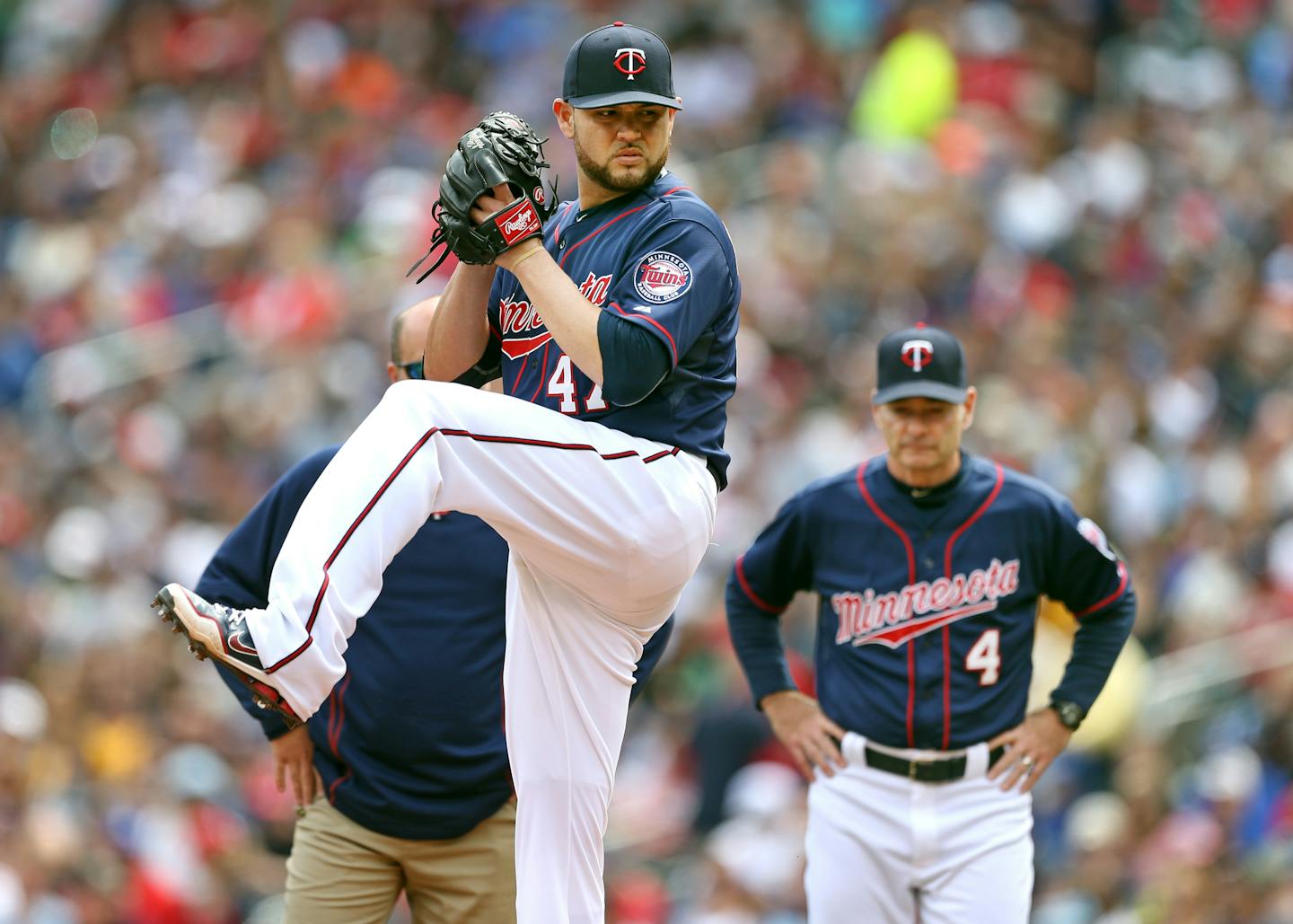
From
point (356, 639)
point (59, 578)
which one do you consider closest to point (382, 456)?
point (356, 639)

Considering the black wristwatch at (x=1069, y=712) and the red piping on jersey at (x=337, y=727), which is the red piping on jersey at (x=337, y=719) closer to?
the red piping on jersey at (x=337, y=727)

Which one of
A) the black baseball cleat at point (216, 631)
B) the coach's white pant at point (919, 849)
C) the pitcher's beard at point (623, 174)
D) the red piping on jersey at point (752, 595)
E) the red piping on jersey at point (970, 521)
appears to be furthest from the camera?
the red piping on jersey at point (752, 595)

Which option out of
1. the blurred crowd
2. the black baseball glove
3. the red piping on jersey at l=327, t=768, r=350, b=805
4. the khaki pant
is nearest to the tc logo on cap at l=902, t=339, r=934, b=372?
the black baseball glove

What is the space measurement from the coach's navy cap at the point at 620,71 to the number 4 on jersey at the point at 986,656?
1.90 m

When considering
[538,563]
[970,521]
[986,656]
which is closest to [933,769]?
[986,656]

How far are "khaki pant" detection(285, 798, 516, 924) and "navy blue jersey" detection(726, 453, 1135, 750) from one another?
3.62ft

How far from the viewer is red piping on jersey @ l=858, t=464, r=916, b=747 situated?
5.37 m

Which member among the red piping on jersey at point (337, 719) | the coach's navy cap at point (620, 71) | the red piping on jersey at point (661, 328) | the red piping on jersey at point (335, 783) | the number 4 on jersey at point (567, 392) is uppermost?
the coach's navy cap at point (620, 71)

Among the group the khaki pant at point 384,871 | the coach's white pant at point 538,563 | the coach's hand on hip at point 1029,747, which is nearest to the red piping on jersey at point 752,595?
the coach's hand on hip at point 1029,747

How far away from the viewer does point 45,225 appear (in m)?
14.5

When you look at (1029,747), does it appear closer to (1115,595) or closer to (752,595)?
(1115,595)

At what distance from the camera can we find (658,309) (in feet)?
13.6

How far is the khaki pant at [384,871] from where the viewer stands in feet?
16.4

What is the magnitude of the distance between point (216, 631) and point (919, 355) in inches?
92.7
